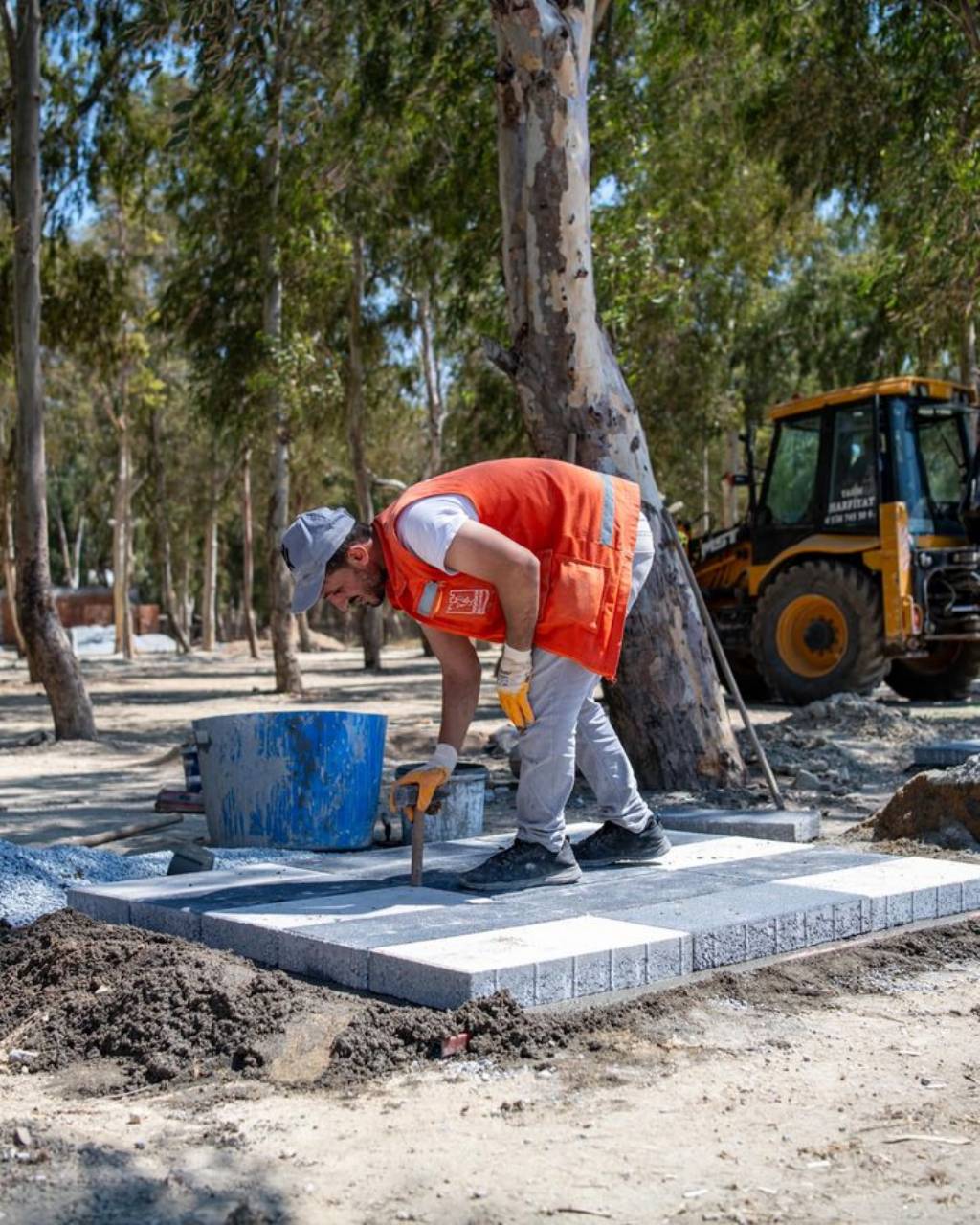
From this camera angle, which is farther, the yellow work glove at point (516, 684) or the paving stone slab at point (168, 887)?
the paving stone slab at point (168, 887)

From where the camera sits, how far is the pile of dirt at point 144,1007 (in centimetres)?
391

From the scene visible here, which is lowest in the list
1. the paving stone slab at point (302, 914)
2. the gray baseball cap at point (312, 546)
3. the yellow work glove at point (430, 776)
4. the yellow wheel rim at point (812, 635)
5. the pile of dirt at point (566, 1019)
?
the pile of dirt at point (566, 1019)

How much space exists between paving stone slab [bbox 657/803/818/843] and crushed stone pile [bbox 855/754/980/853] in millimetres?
375

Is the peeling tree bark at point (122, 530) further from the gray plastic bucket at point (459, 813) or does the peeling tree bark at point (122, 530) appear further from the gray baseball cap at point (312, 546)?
the gray baseball cap at point (312, 546)

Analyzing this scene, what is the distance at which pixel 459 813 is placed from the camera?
22.9ft

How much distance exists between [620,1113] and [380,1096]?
0.58 meters

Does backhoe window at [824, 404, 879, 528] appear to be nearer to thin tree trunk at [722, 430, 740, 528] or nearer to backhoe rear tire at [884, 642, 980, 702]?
thin tree trunk at [722, 430, 740, 528]

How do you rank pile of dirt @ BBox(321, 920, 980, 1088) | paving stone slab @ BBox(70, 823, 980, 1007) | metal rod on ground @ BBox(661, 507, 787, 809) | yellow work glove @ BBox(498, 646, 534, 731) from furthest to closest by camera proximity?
metal rod on ground @ BBox(661, 507, 787, 809), yellow work glove @ BBox(498, 646, 534, 731), paving stone slab @ BBox(70, 823, 980, 1007), pile of dirt @ BBox(321, 920, 980, 1088)

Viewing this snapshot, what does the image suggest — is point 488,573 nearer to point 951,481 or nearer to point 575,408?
point 575,408

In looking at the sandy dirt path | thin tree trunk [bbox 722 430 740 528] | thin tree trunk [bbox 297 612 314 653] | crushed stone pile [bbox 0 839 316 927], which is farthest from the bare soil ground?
thin tree trunk [bbox 297 612 314 653]

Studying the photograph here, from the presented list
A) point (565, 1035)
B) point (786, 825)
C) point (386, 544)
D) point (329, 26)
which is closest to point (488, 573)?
point (386, 544)

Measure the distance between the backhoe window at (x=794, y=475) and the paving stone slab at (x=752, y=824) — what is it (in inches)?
359

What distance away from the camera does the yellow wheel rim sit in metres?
15.3

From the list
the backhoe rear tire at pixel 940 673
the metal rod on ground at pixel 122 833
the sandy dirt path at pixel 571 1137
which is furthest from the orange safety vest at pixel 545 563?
the backhoe rear tire at pixel 940 673
